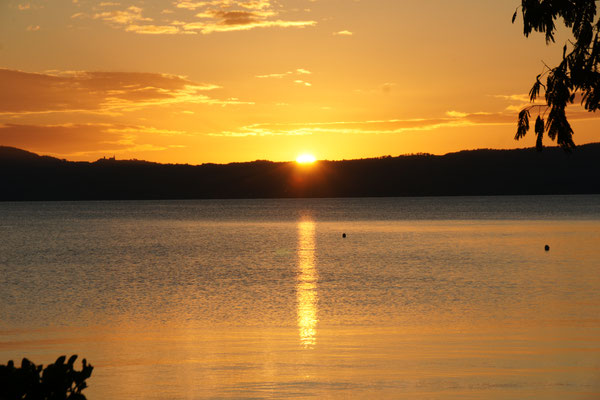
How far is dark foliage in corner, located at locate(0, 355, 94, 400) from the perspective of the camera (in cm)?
888

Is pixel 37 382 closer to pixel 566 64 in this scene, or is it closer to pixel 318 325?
pixel 566 64

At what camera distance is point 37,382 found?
30.0 feet

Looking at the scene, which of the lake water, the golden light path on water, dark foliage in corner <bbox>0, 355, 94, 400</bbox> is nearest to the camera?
dark foliage in corner <bbox>0, 355, 94, 400</bbox>

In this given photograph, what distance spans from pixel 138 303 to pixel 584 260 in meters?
40.7

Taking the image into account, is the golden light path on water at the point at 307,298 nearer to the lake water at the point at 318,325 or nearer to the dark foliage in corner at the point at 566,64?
the lake water at the point at 318,325

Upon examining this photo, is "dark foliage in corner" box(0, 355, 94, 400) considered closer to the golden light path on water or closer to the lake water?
the lake water

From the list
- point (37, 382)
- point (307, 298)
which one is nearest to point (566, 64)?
point (37, 382)

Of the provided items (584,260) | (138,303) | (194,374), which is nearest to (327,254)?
(584,260)

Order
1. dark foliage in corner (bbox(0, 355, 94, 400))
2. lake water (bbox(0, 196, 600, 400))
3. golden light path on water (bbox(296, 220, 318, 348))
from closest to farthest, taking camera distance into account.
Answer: dark foliage in corner (bbox(0, 355, 94, 400)) → lake water (bbox(0, 196, 600, 400)) → golden light path on water (bbox(296, 220, 318, 348))

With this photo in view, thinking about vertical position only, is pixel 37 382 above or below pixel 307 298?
above

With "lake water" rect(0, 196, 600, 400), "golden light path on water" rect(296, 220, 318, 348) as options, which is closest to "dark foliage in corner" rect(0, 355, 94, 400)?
"lake water" rect(0, 196, 600, 400)

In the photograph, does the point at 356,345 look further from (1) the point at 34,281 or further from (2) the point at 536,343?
(1) the point at 34,281

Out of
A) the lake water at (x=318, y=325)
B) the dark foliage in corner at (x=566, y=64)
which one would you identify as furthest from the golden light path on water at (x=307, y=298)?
the dark foliage in corner at (x=566, y=64)

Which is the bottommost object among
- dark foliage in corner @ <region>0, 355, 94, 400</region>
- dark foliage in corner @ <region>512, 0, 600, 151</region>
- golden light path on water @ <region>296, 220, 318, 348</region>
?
golden light path on water @ <region>296, 220, 318, 348</region>
